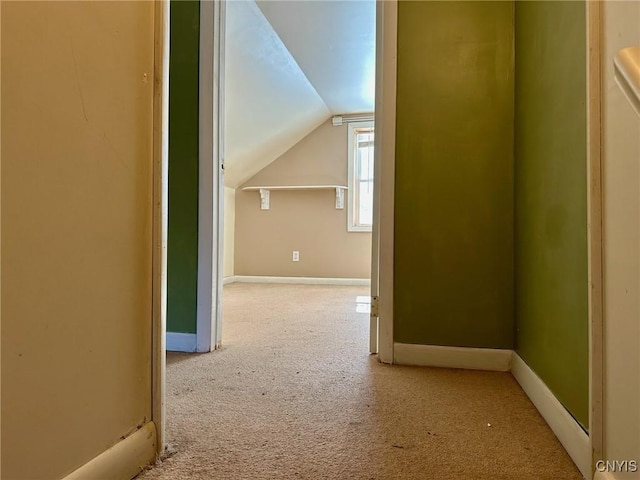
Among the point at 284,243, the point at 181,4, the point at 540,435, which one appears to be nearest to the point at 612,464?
the point at 540,435

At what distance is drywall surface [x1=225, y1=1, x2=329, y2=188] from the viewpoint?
8.27ft

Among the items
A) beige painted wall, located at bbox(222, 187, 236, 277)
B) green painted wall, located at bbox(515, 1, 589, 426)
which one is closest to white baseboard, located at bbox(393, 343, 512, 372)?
green painted wall, located at bbox(515, 1, 589, 426)

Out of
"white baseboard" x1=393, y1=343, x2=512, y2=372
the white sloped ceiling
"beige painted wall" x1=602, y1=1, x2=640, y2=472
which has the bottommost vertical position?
"white baseboard" x1=393, y1=343, x2=512, y2=372

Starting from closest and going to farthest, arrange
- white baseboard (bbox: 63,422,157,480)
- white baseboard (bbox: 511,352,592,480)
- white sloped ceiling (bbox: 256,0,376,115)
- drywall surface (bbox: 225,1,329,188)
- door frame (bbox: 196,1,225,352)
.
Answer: white baseboard (bbox: 63,422,157,480)
white baseboard (bbox: 511,352,592,480)
door frame (bbox: 196,1,225,352)
white sloped ceiling (bbox: 256,0,376,115)
drywall surface (bbox: 225,1,329,188)

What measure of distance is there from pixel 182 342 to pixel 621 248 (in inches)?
64.6

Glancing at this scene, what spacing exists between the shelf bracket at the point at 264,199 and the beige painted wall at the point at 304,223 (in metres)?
0.05

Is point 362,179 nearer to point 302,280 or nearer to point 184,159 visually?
point 302,280

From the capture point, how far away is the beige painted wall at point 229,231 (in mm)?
4367

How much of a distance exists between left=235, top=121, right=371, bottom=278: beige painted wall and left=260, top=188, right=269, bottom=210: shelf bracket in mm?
53

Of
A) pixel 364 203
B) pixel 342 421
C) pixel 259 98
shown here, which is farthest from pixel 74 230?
pixel 364 203

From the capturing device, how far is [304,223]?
14.6 feet

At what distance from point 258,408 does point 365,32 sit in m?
2.56

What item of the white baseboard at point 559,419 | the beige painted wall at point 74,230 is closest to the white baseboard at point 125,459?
the beige painted wall at point 74,230

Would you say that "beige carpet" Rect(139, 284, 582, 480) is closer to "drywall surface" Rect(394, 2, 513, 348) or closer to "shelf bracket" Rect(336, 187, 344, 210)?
"drywall surface" Rect(394, 2, 513, 348)
